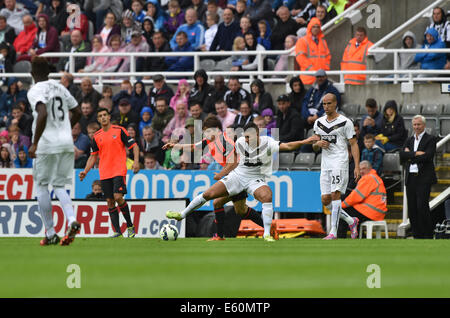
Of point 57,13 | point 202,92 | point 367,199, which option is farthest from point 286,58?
point 57,13

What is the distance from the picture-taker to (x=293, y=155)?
21922 millimetres

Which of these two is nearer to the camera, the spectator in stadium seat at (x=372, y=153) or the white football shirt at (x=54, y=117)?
the white football shirt at (x=54, y=117)

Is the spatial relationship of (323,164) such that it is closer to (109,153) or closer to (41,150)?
(109,153)

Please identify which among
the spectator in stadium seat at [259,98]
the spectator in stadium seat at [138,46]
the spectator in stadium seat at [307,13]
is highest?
the spectator in stadium seat at [307,13]

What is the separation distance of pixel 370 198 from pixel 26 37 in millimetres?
12341

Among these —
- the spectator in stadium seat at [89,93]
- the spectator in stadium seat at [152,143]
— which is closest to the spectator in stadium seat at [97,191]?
the spectator in stadium seat at [152,143]

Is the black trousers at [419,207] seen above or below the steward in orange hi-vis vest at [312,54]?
below

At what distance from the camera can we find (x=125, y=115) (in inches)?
924

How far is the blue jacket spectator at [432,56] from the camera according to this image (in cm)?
2302

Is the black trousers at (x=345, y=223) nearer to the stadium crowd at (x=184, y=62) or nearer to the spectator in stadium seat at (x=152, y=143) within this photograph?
the stadium crowd at (x=184, y=62)

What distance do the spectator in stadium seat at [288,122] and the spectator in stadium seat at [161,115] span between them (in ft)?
8.50

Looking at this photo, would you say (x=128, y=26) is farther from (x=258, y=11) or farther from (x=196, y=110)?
(x=196, y=110)

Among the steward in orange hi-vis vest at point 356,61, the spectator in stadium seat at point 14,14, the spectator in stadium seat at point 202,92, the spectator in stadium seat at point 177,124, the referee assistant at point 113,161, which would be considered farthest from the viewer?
the spectator in stadium seat at point 14,14
